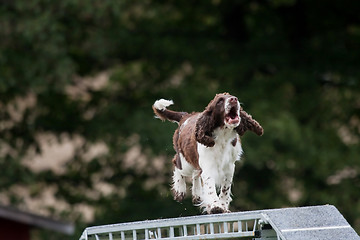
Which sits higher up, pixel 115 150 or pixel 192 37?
pixel 192 37

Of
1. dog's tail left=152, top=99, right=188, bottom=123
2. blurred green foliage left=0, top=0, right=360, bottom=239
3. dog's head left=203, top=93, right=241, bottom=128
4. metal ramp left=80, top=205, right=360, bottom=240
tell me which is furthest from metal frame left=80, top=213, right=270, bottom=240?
blurred green foliage left=0, top=0, right=360, bottom=239

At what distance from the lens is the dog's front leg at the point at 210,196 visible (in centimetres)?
668

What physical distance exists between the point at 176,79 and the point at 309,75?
2683 millimetres

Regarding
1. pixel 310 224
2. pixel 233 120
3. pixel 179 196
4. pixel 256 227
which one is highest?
pixel 233 120

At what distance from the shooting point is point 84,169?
19688 mm

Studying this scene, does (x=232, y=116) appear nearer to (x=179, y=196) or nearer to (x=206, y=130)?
(x=206, y=130)

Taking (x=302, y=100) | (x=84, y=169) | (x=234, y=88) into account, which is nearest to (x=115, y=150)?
(x=84, y=169)

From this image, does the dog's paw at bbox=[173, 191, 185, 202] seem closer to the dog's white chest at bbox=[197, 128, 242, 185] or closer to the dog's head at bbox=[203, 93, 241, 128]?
the dog's white chest at bbox=[197, 128, 242, 185]

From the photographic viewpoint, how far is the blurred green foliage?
17.5 metres

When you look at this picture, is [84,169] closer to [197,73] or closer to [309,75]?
[197,73]

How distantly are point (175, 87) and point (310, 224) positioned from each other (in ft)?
39.9

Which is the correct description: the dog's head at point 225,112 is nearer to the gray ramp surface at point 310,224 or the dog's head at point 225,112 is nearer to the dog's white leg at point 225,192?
the dog's white leg at point 225,192

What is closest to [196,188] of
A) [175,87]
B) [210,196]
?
[210,196]

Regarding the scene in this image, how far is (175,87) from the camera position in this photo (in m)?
18.7
